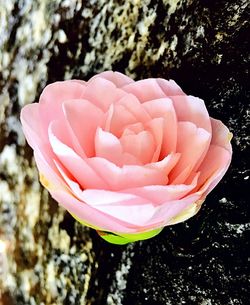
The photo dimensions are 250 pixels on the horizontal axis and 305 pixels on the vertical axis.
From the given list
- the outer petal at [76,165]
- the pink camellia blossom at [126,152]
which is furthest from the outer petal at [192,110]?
the outer petal at [76,165]

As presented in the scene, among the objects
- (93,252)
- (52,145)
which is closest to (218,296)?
(93,252)

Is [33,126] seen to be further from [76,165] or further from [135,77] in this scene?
[135,77]

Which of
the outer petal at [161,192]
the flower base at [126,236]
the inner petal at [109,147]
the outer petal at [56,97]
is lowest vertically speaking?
the flower base at [126,236]

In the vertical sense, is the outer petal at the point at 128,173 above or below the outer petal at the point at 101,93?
below

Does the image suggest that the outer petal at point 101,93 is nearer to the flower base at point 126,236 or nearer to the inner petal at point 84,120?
the inner petal at point 84,120

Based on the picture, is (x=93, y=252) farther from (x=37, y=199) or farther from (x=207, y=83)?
(x=207, y=83)

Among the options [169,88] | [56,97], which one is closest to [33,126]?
[56,97]

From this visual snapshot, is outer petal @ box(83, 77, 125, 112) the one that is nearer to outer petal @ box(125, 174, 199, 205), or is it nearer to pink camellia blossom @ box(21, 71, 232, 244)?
pink camellia blossom @ box(21, 71, 232, 244)
